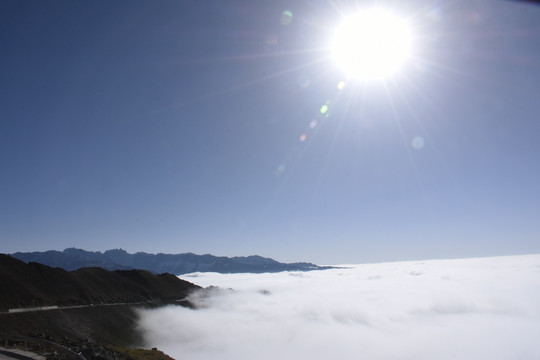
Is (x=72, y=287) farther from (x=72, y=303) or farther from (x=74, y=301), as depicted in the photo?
(x=72, y=303)

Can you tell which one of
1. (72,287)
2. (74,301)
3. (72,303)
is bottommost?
(72,303)

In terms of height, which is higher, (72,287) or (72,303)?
(72,287)

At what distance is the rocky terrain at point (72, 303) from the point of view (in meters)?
55.1

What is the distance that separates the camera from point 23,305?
205 ft

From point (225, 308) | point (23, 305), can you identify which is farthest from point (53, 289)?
point (225, 308)

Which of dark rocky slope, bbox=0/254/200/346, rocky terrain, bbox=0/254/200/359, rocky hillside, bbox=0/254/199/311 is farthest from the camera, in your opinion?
rocky hillside, bbox=0/254/199/311

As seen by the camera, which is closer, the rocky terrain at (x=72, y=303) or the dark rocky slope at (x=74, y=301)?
the rocky terrain at (x=72, y=303)

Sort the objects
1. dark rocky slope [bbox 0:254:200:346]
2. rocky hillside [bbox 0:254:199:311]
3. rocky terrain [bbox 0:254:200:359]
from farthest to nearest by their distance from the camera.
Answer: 1. rocky hillside [bbox 0:254:199:311]
2. dark rocky slope [bbox 0:254:200:346]
3. rocky terrain [bbox 0:254:200:359]

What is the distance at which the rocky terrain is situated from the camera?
55088 mm

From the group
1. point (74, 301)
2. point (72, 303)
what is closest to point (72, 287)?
point (74, 301)

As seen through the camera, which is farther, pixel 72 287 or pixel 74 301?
pixel 72 287

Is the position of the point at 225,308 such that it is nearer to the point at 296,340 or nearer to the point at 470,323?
the point at 296,340

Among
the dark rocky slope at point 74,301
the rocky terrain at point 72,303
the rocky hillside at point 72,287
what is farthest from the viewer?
the rocky hillside at point 72,287

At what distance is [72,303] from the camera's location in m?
75.9
